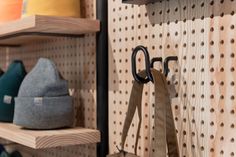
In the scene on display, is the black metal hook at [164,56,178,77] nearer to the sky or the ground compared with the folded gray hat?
nearer to the sky

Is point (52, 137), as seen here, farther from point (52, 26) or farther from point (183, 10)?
point (183, 10)

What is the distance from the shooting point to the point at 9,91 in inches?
55.5

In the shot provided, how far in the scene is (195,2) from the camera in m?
0.93

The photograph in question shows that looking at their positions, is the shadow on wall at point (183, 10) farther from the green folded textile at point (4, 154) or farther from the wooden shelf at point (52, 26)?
the green folded textile at point (4, 154)

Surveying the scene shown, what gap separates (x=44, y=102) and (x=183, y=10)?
1.55ft

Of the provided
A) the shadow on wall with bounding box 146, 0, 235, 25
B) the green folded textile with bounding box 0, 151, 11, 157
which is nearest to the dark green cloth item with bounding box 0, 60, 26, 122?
the green folded textile with bounding box 0, 151, 11, 157

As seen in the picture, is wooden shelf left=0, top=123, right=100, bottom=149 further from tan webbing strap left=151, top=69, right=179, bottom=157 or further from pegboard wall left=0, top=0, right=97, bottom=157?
tan webbing strap left=151, top=69, right=179, bottom=157

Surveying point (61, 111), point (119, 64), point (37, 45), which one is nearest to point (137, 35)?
point (119, 64)

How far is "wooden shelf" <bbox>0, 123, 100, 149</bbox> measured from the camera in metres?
1.09

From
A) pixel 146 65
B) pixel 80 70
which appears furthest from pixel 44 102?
pixel 146 65

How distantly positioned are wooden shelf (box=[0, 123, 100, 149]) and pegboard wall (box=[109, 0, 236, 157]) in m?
0.12

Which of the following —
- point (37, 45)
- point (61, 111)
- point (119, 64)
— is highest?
point (37, 45)

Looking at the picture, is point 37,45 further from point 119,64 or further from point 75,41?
point 119,64

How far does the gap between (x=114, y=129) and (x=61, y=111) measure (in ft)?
0.53
